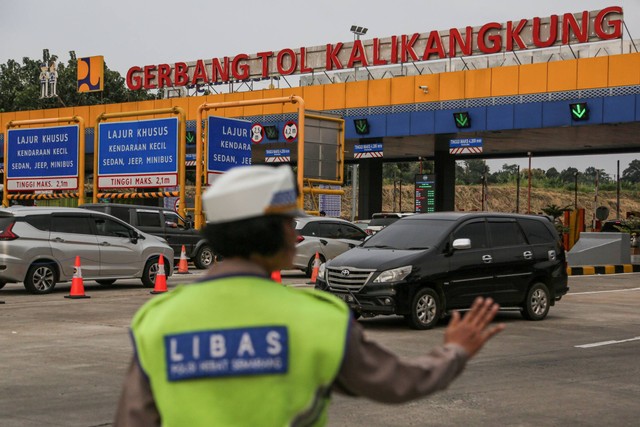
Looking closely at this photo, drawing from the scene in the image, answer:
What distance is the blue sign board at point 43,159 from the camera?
1262 inches

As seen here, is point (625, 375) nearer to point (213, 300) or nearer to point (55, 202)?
point (213, 300)

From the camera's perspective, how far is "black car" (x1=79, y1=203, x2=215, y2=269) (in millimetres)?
26562

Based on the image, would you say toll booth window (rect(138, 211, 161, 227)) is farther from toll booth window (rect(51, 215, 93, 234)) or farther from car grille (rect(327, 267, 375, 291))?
car grille (rect(327, 267, 375, 291))

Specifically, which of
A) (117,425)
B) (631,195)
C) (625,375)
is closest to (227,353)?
(117,425)

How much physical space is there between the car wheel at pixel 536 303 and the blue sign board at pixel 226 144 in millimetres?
14432

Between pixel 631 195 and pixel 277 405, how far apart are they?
14130cm

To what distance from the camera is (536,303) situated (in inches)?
633

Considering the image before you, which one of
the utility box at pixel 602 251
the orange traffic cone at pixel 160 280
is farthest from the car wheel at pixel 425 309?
the utility box at pixel 602 251

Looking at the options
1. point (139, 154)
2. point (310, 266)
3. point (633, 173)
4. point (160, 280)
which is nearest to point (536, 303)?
point (160, 280)

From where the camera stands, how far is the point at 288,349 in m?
2.55

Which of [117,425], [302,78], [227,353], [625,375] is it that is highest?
[302,78]

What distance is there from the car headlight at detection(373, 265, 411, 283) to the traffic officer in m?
11.5

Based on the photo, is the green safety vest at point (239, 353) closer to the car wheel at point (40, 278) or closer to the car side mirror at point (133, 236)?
the car wheel at point (40, 278)

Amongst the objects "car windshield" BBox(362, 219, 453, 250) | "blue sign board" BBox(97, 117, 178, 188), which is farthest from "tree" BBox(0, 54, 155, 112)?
"car windshield" BBox(362, 219, 453, 250)
